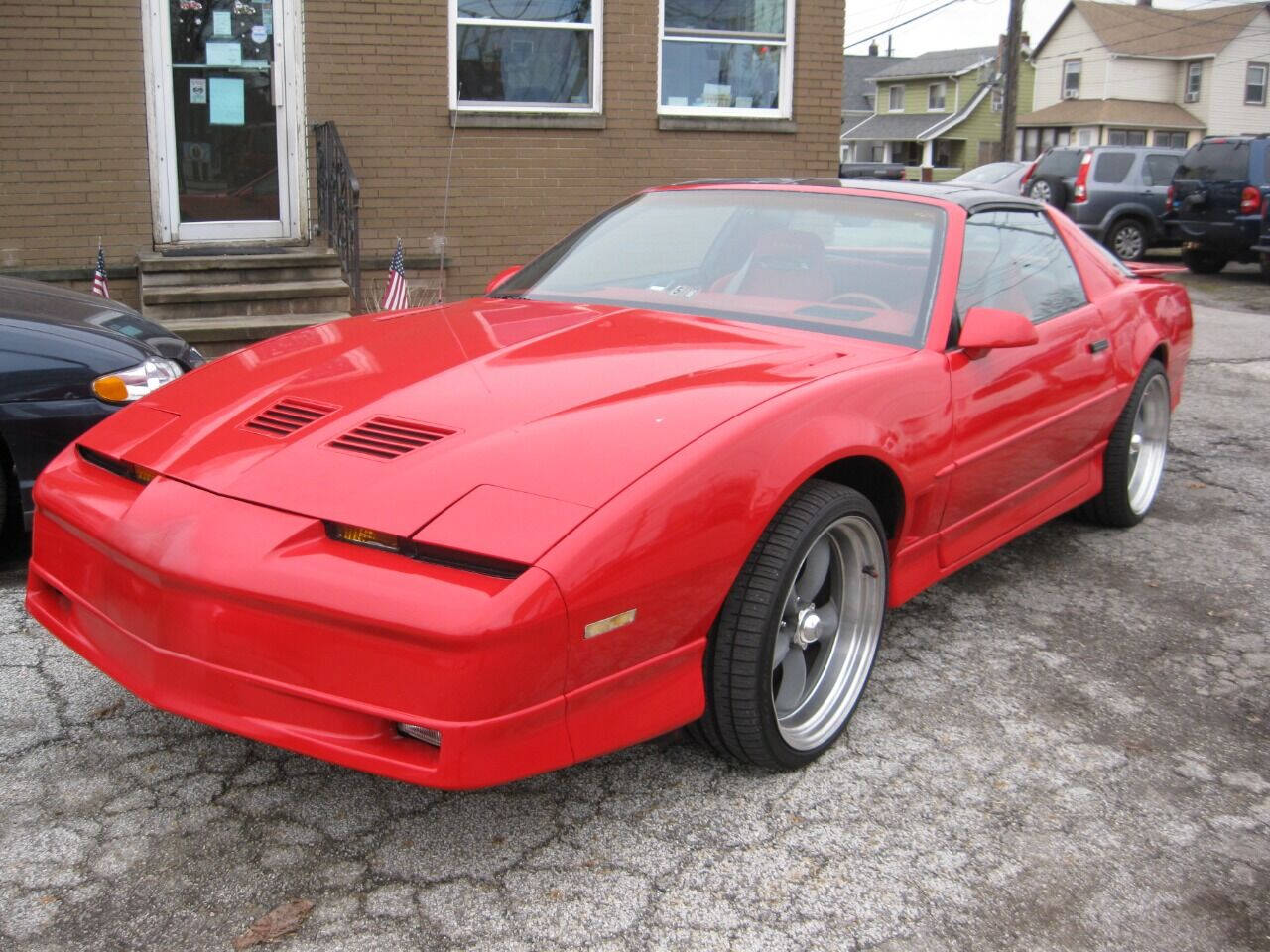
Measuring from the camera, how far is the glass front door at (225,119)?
8.85 m

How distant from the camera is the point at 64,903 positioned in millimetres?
2479

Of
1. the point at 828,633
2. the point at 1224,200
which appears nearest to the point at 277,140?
the point at 828,633

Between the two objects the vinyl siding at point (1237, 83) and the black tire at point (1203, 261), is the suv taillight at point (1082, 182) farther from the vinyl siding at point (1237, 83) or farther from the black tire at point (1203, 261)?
the vinyl siding at point (1237, 83)

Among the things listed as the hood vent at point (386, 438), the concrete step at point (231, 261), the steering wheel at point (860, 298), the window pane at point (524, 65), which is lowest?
the hood vent at point (386, 438)

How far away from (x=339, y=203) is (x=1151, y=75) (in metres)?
51.9

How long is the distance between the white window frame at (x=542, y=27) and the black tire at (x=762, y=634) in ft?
24.4

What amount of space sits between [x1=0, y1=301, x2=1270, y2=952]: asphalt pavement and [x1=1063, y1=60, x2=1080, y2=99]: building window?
5693 centimetres

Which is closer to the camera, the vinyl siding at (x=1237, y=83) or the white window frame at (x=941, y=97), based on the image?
the vinyl siding at (x=1237, y=83)

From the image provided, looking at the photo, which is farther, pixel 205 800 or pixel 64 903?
pixel 205 800

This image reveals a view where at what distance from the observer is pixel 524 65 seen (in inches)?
390

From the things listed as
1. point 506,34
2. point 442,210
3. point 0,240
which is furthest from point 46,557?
point 506,34

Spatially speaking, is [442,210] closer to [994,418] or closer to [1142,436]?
[1142,436]

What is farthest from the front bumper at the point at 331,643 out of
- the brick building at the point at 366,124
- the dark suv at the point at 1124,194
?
the dark suv at the point at 1124,194

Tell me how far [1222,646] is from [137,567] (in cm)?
325
